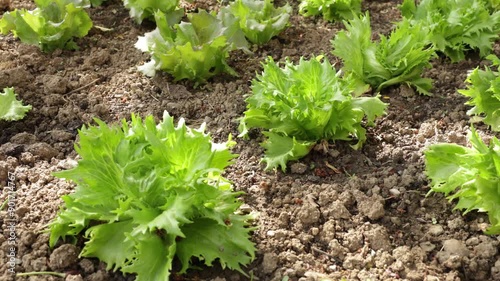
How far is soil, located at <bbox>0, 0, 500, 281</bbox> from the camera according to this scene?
8.98 ft

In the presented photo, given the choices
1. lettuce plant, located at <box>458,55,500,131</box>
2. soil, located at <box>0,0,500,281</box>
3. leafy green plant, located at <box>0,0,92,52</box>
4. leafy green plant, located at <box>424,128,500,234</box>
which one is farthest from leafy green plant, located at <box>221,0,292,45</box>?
leafy green plant, located at <box>424,128,500,234</box>

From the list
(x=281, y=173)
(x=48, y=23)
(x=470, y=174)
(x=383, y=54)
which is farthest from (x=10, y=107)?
(x=470, y=174)

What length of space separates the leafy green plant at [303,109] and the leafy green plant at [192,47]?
0.62 metres

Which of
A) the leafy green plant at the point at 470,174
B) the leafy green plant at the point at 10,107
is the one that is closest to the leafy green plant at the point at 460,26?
the leafy green plant at the point at 470,174


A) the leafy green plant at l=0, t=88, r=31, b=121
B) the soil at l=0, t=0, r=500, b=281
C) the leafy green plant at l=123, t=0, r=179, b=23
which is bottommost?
the soil at l=0, t=0, r=500, b=281

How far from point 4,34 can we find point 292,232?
2.75 metres

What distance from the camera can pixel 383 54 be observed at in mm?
3783

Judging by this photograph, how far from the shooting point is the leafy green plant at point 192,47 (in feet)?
12.6

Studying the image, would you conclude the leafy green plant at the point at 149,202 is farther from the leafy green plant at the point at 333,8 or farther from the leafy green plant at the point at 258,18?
the leafy green plant at the point at 333,8

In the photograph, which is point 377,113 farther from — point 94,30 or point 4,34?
point 4,34

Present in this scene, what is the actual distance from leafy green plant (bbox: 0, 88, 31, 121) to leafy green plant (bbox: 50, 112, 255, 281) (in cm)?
103

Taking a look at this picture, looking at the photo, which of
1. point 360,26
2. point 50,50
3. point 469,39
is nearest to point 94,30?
point 50,50

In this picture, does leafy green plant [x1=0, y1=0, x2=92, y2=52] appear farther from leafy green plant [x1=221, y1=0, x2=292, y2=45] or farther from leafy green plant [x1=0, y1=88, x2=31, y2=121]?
leafy green plant [x1=221, y1=0, x2=292, y2=45]

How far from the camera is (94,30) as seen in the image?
4.56 m
